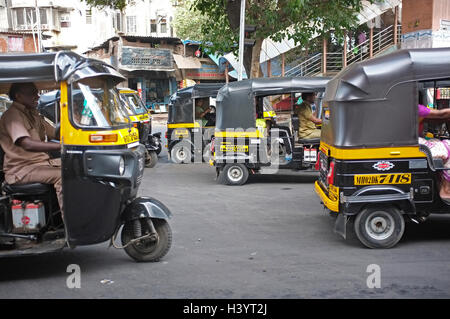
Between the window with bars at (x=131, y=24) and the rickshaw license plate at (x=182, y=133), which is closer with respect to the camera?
the rickshaw license plate at (x=182, y=133)

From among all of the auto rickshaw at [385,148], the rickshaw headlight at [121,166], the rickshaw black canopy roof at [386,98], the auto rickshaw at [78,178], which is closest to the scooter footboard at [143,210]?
the auto rickshaw at [78,178]

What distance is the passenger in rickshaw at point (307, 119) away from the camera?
10102 mm

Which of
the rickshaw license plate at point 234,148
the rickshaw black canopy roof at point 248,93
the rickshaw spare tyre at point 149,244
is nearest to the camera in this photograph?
the rickshaw spare tyre at point 149,244

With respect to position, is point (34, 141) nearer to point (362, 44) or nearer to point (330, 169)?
point (330, 169)

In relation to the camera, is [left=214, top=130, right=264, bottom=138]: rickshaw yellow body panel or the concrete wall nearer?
[left=214, top=130, right=264, bottom=138]: rickshaw yellow body panel

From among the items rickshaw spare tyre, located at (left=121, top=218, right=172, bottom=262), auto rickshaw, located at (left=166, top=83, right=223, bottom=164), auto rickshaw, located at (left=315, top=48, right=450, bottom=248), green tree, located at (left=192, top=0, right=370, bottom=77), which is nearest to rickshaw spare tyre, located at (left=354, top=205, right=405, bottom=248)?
auto rickshaw, located at (left=315, top=48, right=450, bottom=248)

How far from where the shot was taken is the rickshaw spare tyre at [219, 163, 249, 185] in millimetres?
10398

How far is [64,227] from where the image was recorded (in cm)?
480

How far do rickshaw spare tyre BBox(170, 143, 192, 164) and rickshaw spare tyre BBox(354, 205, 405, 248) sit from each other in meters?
9.09

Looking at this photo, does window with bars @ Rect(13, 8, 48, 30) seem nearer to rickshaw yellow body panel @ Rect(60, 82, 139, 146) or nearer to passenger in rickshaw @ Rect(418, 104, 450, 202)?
rickshaw yellow body panel @ Rect(60, 82, 139, 146)

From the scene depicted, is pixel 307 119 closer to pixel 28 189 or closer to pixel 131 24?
pixel 28 189

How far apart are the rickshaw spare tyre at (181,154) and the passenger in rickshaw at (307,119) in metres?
4.78

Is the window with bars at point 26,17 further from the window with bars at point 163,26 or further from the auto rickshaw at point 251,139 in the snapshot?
the auto rickshaw at point 251,139
